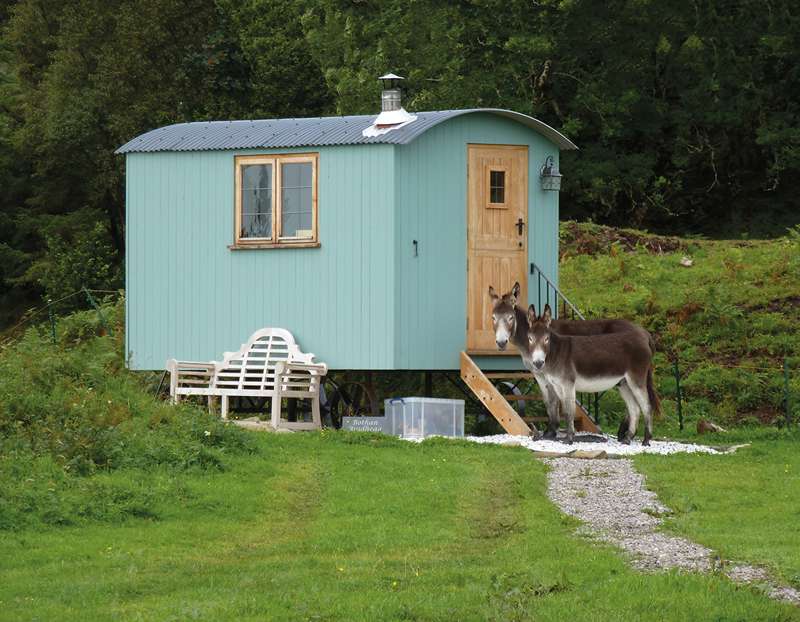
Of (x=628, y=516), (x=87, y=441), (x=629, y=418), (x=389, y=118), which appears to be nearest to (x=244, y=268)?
(x=389, y=118)

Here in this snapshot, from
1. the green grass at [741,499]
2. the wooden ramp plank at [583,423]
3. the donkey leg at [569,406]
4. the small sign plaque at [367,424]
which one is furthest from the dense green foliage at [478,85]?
the green grass at [741,499]

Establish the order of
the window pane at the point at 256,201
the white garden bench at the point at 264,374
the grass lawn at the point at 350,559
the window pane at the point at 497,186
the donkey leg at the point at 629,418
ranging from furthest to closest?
the window pane at the point at 497,186, the window pane at the point at 256,201, the white garden bench at the point at 264,374, the donkey leg at the point at 629,418, the grass lawn at the point at 350,559

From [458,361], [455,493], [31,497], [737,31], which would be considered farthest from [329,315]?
[737,31]

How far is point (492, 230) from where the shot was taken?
66.7ft

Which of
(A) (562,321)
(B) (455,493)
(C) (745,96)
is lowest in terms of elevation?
(B) (455,493)

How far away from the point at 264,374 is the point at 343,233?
1.97 metres

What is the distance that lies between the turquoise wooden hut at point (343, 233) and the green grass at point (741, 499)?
3.90 metres

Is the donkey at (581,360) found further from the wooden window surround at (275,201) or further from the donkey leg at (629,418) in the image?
the wooden window surround at (275,201)

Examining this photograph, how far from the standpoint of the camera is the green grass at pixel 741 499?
1140cm

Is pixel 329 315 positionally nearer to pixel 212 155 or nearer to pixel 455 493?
pixel 212 155

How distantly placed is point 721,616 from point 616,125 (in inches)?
1096

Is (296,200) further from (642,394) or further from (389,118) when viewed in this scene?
(642,394)

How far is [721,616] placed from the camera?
926 cm

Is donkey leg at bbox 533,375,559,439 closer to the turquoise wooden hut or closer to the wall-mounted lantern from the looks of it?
the turquoise wooden hut
